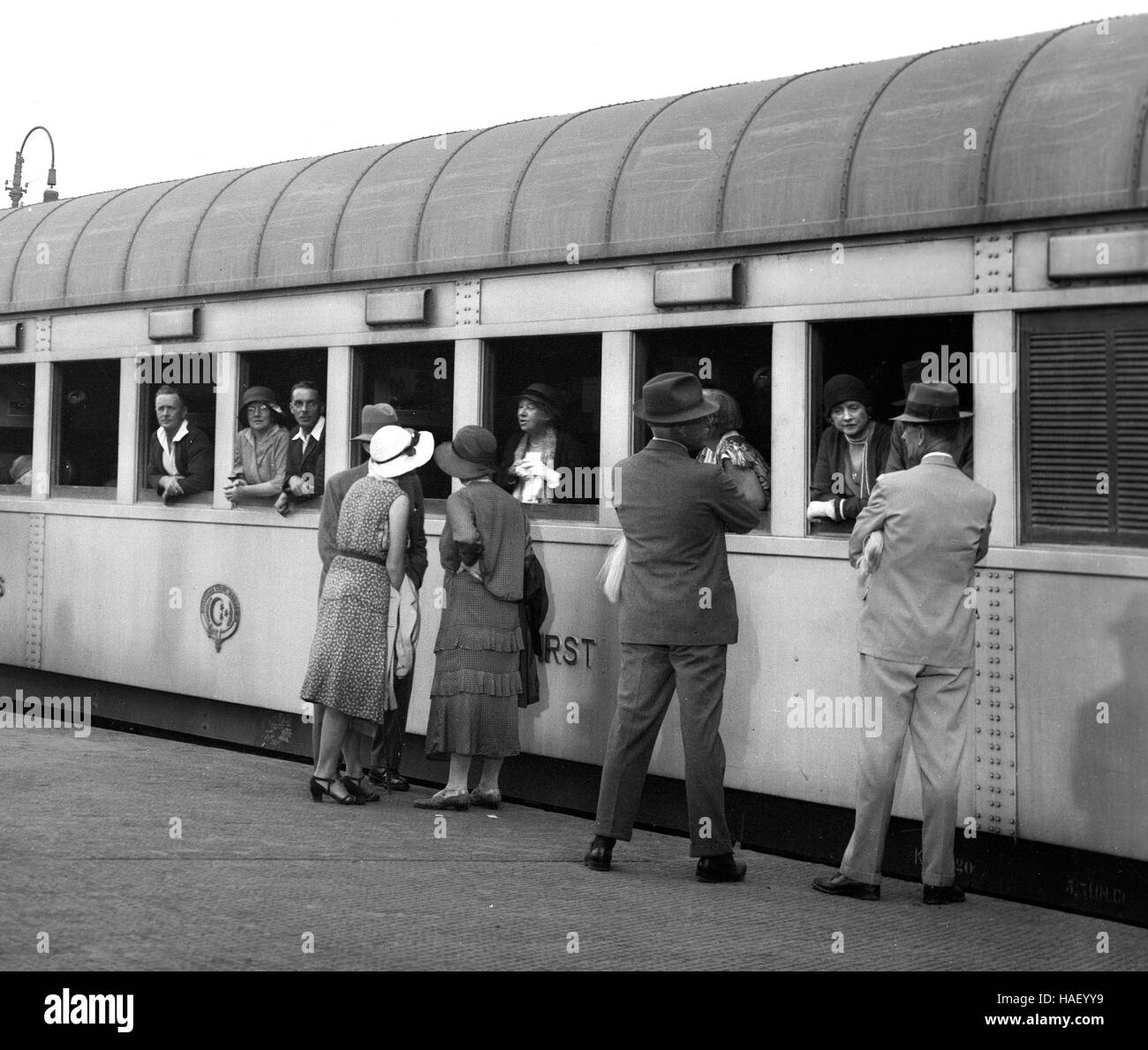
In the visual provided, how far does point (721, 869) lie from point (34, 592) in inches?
209

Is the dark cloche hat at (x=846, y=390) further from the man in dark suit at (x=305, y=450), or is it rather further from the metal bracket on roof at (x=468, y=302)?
the man in dark suit at (x=305, y=450)

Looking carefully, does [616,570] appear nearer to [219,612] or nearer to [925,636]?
[925,636]

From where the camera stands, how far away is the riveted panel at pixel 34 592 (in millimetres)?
9406

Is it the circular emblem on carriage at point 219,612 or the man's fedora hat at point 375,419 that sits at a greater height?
the man's fedora hat at point 375,419

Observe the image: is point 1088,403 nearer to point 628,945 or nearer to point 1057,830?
point 1057,830

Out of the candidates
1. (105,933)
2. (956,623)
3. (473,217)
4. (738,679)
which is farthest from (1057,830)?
(473,217)

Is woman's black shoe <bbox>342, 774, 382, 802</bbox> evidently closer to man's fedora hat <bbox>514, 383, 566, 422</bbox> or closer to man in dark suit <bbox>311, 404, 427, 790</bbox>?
man in dark suit <bbox>311, 404, 427, 790</bbox>

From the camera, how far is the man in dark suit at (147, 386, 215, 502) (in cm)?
858

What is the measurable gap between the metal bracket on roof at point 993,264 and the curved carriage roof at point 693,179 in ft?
0.27

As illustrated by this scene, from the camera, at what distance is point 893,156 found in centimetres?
571

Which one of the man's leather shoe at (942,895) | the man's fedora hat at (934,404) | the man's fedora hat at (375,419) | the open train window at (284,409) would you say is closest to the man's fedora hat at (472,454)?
the man's fedora hat at (375,419)

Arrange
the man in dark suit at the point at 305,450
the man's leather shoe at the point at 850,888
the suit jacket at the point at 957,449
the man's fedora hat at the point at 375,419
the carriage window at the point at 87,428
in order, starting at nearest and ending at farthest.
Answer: the man's leather shoe at the point at 850,888 < the suit jacket at the point at 957,449 < the man's fedora hat at the point at 375,419 < the man in dark suit at the point at 305,450 < the carriage window at the point at 87,428

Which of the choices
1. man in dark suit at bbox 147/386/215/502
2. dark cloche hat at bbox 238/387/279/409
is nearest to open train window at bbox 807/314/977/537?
dark cloche hat at bbox 238/387/279/409

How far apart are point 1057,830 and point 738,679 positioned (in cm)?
134
